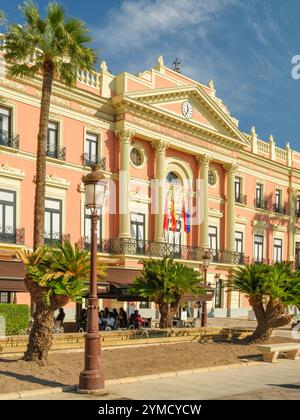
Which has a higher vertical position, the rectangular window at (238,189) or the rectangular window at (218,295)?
the rectangular window at (238,189)

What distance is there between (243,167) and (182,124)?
9.26 meters

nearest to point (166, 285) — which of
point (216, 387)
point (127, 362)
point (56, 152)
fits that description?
point (127, 362)

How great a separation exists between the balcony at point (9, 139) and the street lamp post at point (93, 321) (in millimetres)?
17294

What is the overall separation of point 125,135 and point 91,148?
2.30m

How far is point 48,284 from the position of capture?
13672mm

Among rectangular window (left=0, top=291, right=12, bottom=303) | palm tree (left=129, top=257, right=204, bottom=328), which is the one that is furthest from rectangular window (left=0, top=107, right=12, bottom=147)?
palm tree (left=129, top=257, right=204, bottom=328)

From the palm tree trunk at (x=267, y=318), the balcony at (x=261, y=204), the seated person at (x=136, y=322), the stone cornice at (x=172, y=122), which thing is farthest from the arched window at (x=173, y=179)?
the palm tree trunk at (x=267, y=318)

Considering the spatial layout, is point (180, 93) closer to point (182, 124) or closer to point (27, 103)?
point (182, 124)

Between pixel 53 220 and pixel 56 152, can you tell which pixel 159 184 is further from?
pixel 53 220

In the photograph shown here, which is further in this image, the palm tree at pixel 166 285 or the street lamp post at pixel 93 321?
the palm tree at pixel 166 285

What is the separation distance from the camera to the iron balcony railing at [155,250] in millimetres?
33219

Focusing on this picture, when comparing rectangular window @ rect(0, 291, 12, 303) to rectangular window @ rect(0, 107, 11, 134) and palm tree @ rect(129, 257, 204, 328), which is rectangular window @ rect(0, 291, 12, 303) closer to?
rectangular window @ rect(0, 107, 11, 134)

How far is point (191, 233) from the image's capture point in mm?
39250

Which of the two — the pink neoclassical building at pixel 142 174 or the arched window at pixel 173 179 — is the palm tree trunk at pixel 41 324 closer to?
the pink neoclassical building at pixel 142 174
